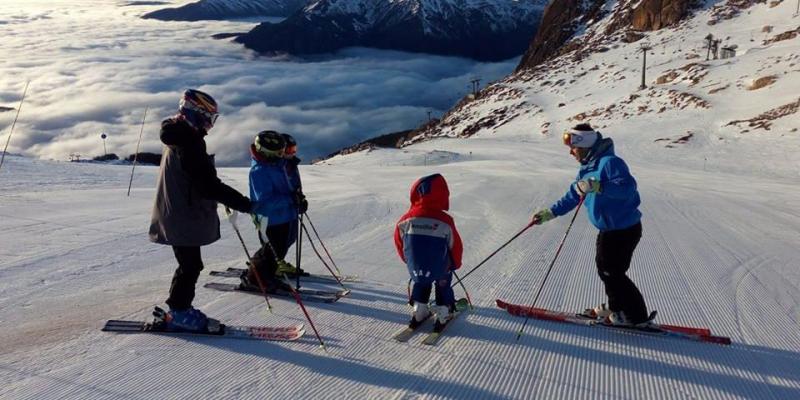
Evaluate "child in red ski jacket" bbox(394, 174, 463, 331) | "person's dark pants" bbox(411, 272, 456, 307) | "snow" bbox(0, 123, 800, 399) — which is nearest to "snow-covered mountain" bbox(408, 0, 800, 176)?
"snow" bbox(0, 123, 800, 399)

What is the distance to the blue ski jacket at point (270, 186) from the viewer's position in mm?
6023

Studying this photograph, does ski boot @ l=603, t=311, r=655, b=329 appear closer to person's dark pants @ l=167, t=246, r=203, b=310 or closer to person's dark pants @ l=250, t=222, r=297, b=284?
person's dark pants @ l=250, t=222, r=297, b=284

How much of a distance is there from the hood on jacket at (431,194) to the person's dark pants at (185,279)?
200 cm

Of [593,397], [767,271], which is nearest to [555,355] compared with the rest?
[593,397]

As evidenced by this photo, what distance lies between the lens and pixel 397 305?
6.11 m

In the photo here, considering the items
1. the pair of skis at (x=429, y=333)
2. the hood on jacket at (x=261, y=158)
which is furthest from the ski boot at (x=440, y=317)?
the hood on jacket at (x=261, y=158)

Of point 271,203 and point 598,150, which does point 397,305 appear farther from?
point 598,150

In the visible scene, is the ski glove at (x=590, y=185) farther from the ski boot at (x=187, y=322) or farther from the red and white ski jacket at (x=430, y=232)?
the ski boot at (x=187, y=322)

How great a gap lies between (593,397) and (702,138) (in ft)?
111

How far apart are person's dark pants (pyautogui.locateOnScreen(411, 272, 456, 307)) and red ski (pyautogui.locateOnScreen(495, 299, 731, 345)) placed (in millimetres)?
874

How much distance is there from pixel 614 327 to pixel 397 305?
7.20 feet

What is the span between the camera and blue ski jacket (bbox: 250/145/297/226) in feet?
19.8

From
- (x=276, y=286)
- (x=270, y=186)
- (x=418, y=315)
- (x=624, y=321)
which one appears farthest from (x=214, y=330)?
(x=624, y=321)

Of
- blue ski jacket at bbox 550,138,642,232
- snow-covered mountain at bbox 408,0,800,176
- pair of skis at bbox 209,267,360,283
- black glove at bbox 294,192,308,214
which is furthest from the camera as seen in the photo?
snow-covered mountain at bbox 408,0,800,176
